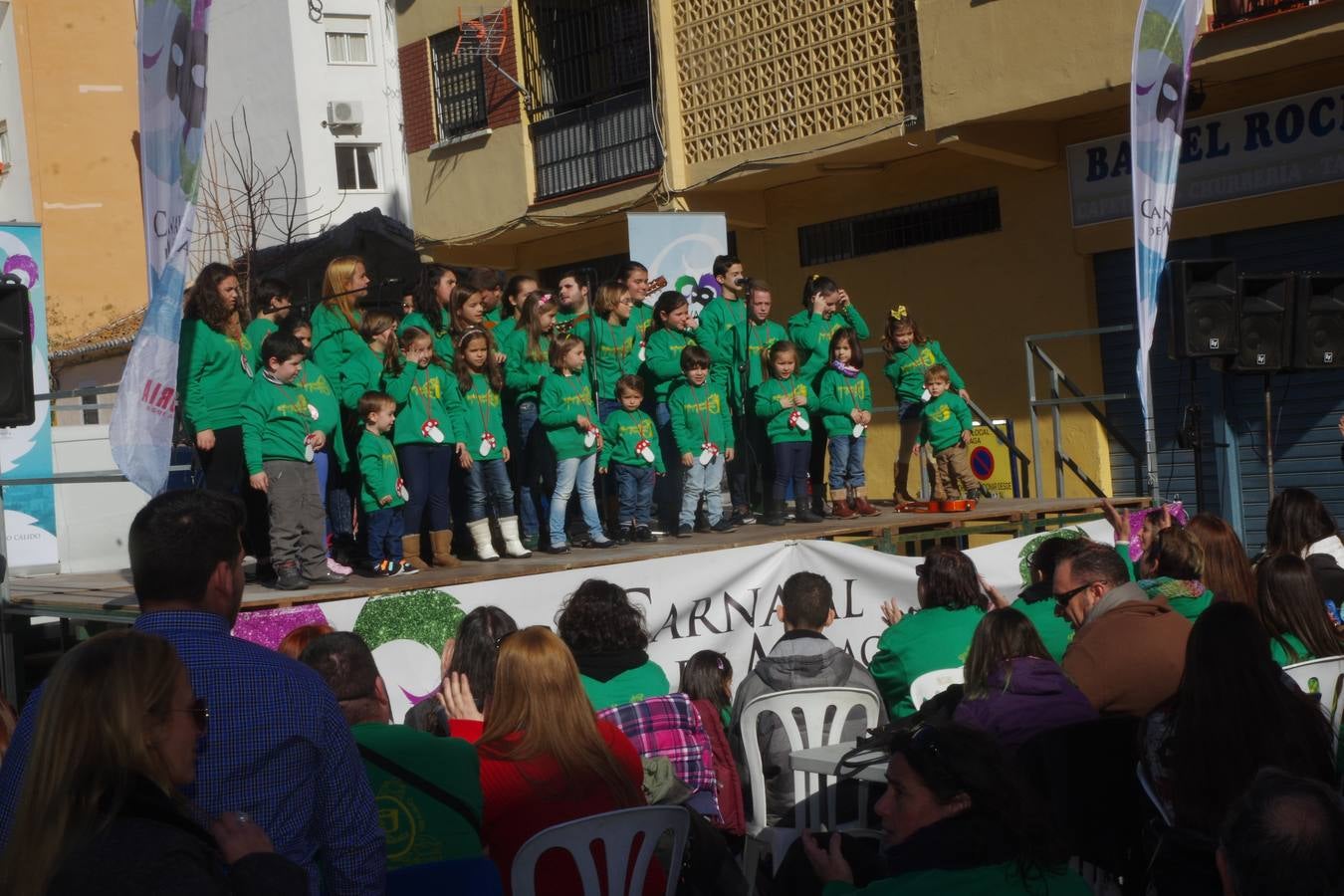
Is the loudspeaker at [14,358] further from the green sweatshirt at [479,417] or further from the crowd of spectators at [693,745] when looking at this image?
the crowd of spectators at [693,745]

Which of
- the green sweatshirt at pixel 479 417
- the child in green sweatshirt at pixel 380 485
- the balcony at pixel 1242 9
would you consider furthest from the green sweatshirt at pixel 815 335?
the balcony at pixel 1242 9

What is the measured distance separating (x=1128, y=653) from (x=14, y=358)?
5.82 m

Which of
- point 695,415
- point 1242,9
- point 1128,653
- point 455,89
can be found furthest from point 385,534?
point 455,89

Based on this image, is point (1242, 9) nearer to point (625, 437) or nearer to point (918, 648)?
point (625, 437)

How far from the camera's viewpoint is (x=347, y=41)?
3134cm

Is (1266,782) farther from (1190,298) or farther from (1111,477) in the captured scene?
(1111,477)

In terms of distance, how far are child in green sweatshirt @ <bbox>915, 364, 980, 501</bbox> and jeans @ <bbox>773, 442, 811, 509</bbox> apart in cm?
146

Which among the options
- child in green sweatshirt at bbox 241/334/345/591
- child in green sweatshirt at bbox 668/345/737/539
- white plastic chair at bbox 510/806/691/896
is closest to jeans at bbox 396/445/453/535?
child in green sweatshirt at bbox 241/334/345/591

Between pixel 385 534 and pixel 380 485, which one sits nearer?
pixel 380 485

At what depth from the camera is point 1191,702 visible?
4.25m

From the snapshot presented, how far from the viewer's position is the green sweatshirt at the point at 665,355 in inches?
428

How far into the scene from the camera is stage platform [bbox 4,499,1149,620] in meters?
8.20

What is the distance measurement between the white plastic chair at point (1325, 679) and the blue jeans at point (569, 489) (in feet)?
16.4

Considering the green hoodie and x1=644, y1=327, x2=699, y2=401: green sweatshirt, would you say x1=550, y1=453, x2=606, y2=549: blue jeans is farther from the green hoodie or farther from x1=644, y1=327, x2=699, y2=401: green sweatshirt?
the green hoodie
